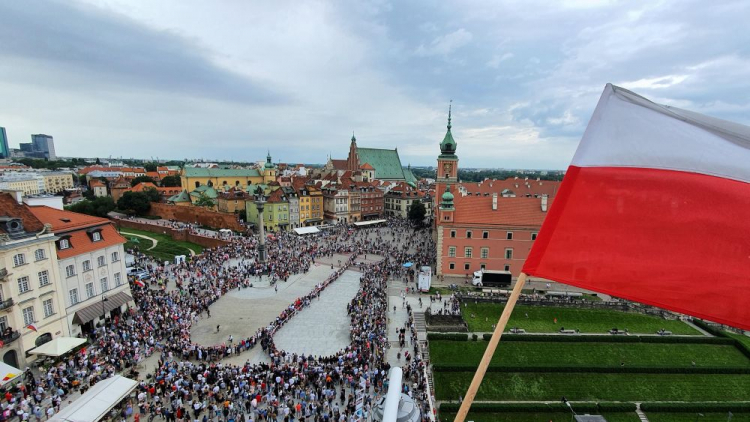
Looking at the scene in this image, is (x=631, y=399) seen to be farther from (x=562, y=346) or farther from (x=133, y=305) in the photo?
(x=133, y=305)

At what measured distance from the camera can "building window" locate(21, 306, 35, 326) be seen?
21.4m

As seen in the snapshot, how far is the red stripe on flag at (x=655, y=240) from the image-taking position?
4.31 meters

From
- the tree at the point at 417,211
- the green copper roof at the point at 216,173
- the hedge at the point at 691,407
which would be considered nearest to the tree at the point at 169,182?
the green copper roof at the point at 216,173

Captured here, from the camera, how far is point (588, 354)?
25266mm

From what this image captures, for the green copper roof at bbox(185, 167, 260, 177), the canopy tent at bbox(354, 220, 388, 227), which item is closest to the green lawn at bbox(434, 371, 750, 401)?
the canopy tent at bbox(354, 220, 388, 227)

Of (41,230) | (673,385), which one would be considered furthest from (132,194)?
(673,385)

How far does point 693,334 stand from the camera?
93.1ft

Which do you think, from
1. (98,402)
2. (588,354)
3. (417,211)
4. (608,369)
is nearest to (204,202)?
(417,211)

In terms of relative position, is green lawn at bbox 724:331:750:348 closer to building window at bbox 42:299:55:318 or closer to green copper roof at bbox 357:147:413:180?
building window at bbox 42:299:55:318

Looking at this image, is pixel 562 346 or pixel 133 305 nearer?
pixel 562 346

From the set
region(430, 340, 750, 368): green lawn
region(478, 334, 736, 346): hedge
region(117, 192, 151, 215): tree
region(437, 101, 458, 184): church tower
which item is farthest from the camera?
region(117, 192, 151, 215): tree

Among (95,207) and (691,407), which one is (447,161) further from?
(95,207)

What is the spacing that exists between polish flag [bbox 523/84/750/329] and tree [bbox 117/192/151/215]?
86367 millimetres

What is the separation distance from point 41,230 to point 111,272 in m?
6.75
